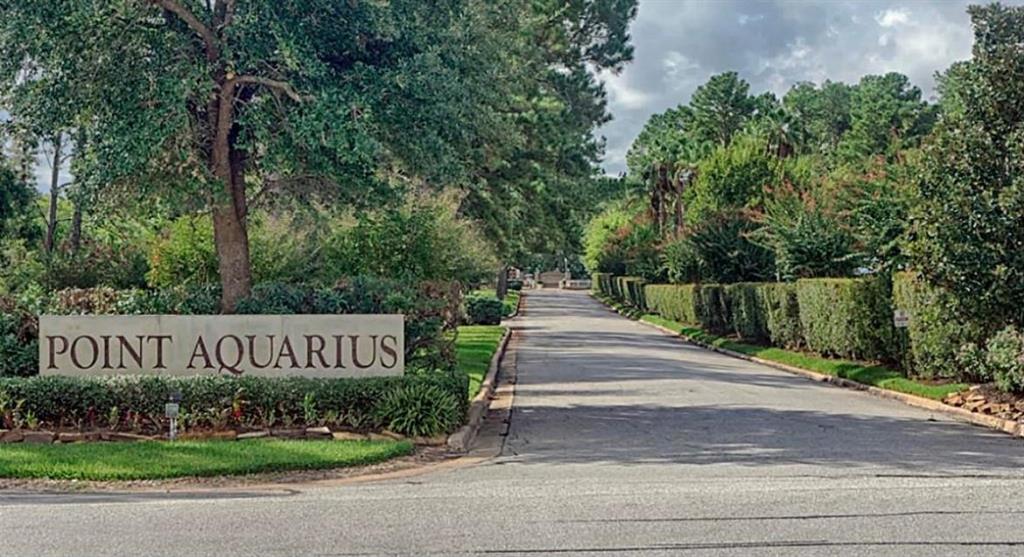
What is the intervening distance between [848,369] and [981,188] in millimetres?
8105

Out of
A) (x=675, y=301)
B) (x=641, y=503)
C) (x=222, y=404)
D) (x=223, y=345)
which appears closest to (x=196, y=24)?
(x=223, y=345)

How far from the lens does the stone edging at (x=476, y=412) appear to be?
15391 mm

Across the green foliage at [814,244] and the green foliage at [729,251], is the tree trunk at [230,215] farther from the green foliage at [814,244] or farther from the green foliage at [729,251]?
the green foliage at [729,251]

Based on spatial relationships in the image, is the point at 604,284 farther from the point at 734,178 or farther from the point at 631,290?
the point at 734,178

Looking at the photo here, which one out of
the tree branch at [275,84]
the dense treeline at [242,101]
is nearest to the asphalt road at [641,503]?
the dense treeline at [242,101]

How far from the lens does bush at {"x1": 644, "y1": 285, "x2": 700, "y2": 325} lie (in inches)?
1894

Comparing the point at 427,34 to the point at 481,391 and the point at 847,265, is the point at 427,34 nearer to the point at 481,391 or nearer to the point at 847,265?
the point at 481,391

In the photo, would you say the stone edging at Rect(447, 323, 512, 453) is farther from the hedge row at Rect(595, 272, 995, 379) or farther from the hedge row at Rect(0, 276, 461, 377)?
the hedge row at Rect(595, 272, 995, 379)

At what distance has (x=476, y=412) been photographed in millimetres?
18422

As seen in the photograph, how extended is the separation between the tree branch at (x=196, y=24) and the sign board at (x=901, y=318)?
47.0ft

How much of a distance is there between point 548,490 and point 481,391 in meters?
11.0

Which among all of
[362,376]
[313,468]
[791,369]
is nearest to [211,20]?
[362,376]

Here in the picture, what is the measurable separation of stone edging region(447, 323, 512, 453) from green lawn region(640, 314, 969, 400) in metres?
7.98

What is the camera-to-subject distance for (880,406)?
2123 cm
